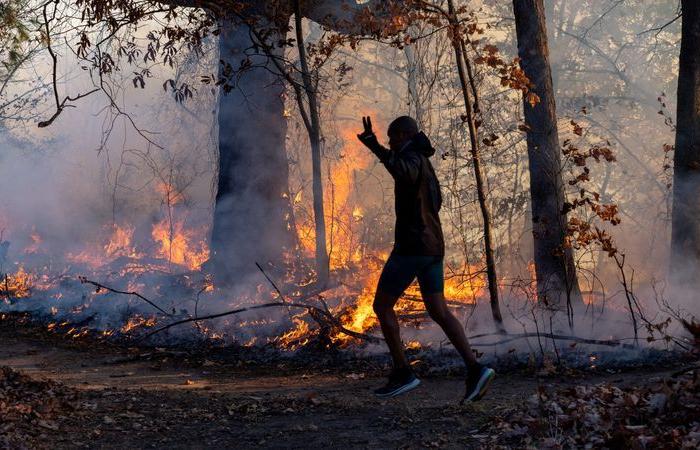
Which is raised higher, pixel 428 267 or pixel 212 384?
pixel 428 267

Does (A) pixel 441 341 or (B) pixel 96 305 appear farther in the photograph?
(B) pixel 96 305

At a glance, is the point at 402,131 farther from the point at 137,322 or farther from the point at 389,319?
the point at 137,322

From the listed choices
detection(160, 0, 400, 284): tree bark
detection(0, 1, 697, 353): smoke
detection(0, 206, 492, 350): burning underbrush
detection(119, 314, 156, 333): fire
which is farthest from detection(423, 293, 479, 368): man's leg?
detection(160, 0, 400, 284): tree bark

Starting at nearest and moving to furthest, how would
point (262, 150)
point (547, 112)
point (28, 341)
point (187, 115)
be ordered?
point (547, 112) → point (28, 341) → point (262, 150) → point (187, 115)

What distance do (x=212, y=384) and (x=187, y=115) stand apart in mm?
15704

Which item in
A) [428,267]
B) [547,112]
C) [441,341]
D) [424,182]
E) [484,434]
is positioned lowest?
[484,434]

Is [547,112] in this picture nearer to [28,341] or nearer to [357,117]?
[28,341]

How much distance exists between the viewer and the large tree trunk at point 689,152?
984 centimetres

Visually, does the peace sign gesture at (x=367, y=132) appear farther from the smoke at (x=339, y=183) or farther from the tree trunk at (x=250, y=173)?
the tree trunk at (x=250, y=173)

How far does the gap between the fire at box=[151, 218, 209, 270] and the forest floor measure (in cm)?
581

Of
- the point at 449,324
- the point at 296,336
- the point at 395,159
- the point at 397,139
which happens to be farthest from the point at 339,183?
the point at 395,159

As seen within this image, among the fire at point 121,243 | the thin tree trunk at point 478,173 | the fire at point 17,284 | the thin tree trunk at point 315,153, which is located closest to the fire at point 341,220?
the thin tree trunk at point 315,153

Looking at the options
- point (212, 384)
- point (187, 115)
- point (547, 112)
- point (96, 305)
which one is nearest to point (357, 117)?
point (187, 115)

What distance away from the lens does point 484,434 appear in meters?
5.48
